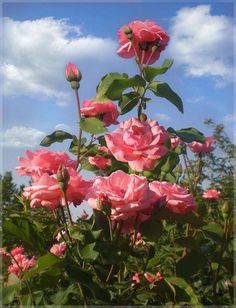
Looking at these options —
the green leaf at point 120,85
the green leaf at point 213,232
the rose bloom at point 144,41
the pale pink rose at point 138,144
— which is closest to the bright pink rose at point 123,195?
the pale pink rose at point 138,144

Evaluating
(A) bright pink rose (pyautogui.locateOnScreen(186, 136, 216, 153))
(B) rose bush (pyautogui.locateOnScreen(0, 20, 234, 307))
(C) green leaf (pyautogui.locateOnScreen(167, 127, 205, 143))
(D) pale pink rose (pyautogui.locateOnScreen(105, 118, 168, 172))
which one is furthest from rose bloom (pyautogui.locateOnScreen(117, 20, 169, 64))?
(A) bright pink rose (pyautogui.locateOnScreen(186, 136, 216, 153))

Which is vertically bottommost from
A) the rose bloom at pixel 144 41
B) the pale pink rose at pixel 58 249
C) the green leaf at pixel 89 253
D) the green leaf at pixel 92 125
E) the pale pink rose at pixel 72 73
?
the green leaf at pixel 89 253

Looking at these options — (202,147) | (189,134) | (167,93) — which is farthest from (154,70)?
(202,147)

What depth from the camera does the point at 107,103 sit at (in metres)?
1.52

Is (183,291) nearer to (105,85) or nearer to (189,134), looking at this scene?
(189,134)

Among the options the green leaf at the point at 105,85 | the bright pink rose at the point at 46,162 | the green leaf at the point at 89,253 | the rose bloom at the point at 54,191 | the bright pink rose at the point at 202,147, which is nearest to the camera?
the green leaf at the point at 89,253

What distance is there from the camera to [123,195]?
1072 mm

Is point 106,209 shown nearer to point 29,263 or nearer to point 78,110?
point 78,110

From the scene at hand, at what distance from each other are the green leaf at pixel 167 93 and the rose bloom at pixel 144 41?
20cm

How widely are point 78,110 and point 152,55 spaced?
35 cm

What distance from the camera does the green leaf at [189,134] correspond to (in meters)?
1.40

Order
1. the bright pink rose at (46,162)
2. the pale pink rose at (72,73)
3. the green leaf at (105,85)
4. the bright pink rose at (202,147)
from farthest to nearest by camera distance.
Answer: the bright pink rose at (202,147) → the pale pink rose at (72,73) → the green leaf at (105,85) → the bright pink rose at (46,162)

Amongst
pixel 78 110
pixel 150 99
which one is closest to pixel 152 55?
pixel 150 99

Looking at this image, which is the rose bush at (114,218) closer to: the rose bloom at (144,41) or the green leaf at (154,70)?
the green leaf at (154,70)
